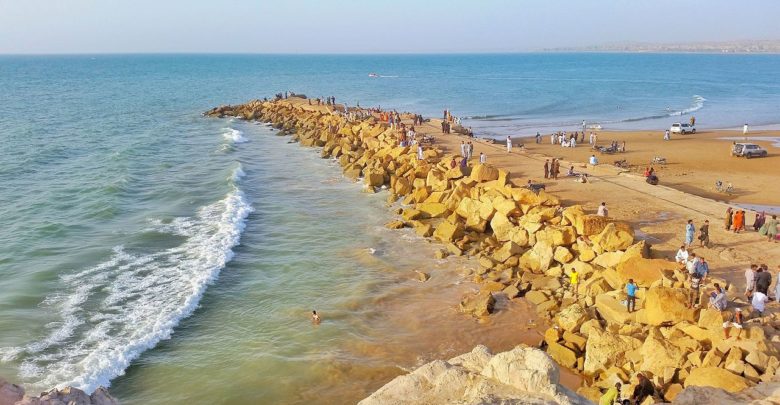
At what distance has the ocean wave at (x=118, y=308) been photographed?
14.1 metres

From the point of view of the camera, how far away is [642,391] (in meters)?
11.8

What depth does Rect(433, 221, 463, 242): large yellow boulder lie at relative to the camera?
22.3 metres

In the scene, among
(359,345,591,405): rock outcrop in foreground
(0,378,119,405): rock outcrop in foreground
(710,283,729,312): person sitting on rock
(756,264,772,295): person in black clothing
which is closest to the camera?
(359,345,591,405): rock outcrop in foreground

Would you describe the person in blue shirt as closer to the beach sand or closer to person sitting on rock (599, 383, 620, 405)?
the beach sand

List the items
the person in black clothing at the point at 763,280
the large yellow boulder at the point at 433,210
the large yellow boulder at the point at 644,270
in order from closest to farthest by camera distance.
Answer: the person in black clothing at the point at 763,280, the large yellow boulder at the point at 644,270, the large yellow boulder at the point at 433,210

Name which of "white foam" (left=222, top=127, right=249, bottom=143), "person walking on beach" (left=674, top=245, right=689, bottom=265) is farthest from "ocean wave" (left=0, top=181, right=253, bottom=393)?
"white foam" (left=222, top=127, right=249, bottom=143)

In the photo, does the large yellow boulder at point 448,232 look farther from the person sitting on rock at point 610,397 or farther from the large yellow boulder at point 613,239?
the person sitting on rock at point 610,397

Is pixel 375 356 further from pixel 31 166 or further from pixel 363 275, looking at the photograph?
pixel 31 166

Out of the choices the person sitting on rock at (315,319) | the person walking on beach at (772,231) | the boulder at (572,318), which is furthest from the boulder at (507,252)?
the person walking on beach at (772,231)

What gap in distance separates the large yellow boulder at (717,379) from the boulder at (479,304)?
5930 millimetres

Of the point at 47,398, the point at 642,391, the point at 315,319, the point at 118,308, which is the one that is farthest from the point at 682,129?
the point at 47,398

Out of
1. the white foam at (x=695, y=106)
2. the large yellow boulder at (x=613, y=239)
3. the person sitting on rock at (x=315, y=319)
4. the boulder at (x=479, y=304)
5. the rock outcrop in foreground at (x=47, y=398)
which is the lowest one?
the person sitting on rock at (x=315, y=319)

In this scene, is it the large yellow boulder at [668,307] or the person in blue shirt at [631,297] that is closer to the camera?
the large yellow boulder at [668,307]

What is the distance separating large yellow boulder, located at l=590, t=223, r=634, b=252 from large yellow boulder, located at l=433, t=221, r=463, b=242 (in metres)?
5.62
